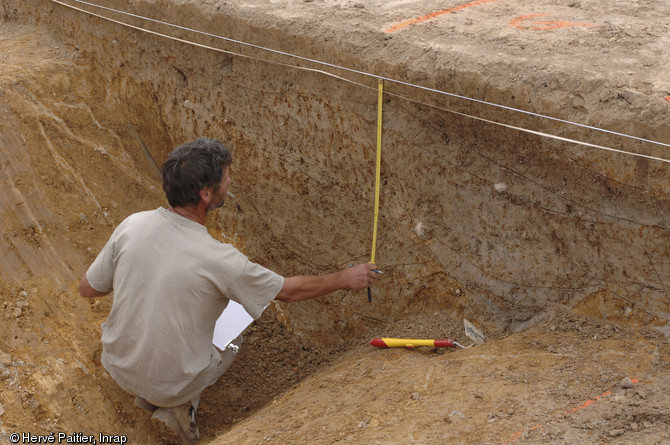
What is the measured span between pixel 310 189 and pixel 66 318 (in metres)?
1.60

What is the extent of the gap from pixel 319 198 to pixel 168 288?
4.03 feet

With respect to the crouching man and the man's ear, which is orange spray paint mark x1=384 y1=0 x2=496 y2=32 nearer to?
the crouching man

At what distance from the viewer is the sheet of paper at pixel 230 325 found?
3.58 metres

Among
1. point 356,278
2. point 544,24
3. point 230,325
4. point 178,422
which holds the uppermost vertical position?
point 544,24

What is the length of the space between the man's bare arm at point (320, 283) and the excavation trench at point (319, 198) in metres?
0.43

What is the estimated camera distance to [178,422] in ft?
10.9

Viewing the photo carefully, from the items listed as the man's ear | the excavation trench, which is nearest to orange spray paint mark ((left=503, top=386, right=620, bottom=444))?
the excavation trench

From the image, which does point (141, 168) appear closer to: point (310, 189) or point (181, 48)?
point (181, 48)

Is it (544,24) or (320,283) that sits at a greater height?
(544,24)

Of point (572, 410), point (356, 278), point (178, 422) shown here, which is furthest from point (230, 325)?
point (572, 410)

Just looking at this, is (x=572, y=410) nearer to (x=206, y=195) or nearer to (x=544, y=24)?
(x=206, y=195)

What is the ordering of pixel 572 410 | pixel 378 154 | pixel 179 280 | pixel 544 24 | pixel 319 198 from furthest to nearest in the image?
1. pixel 319 198
2. pixel 544 24
3. pixel 378 154
4. pixel 179 280
5. pixel 572 410

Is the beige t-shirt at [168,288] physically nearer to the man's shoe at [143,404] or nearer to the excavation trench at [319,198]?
the man's shoe at [143,404]

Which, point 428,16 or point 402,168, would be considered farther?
point 428,16
